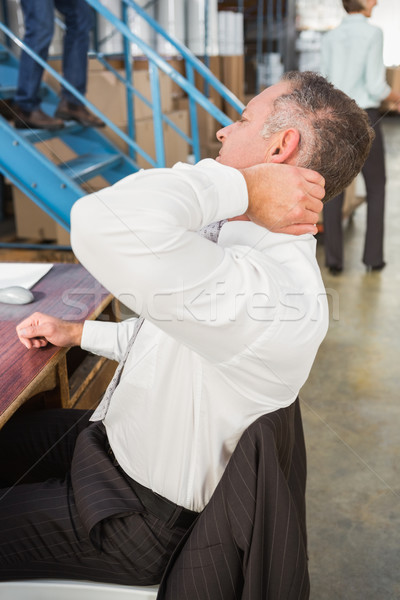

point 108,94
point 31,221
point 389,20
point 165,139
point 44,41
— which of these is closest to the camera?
point 44,41

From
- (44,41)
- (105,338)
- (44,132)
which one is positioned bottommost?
(105,338)

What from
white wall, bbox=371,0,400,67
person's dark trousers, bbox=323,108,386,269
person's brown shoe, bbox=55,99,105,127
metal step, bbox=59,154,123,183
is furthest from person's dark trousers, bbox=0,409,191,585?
white wall, bbox=371,0,400,67

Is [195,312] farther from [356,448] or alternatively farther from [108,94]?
[108,94]

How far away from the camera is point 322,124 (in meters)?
0.86

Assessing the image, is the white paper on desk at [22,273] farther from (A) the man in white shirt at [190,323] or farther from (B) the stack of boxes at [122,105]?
(B) the stack of boxes at [122,105]

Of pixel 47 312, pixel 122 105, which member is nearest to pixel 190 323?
pixel 47 312

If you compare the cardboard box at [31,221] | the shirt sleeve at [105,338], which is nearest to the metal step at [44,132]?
the cardboard box at [31,221]

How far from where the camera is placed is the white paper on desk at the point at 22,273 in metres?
1.40

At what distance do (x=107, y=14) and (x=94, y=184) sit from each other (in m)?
1.44

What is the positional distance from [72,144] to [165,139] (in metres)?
1.23

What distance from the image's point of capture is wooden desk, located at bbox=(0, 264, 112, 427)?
977 mm

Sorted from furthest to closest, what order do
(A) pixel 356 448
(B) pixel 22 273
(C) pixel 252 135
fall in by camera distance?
1. (A) pixel 356 448
2. (B) pixel 22 273
3. (C) pixel 252 135

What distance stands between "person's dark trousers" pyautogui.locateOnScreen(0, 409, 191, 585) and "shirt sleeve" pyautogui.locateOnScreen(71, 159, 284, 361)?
37 centimetres

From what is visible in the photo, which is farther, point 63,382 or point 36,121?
point 36,121
